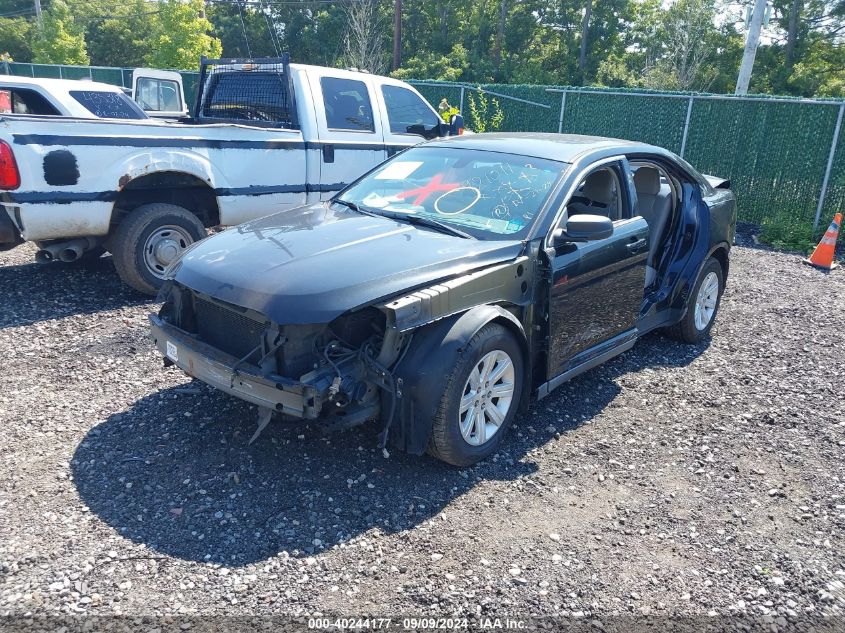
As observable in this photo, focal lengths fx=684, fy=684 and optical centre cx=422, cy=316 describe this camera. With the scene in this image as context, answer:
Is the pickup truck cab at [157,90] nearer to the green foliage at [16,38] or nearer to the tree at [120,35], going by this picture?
the tree at [120,35]

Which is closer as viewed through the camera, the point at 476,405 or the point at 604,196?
the point at 476,405

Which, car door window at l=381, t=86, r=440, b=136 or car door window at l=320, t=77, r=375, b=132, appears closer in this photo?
car door window at l=320, t=77, r=375, b=132

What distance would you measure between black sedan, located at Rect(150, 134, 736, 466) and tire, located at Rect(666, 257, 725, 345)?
1.92 ft

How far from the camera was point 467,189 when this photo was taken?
454 cm

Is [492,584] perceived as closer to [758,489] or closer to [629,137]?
[758,489]

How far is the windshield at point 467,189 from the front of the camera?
14.0 feet

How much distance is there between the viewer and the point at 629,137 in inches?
531

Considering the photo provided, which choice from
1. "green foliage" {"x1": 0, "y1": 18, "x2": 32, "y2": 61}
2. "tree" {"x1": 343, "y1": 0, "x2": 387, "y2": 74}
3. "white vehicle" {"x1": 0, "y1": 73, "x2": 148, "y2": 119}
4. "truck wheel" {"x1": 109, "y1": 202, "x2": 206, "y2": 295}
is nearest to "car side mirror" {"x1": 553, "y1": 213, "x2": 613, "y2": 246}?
"truck wheel" {"x1": 109, "y1": 202, "x2": 206, "y2": 295}

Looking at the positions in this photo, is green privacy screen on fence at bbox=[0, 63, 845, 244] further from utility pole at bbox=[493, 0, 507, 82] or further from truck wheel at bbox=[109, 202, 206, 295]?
utility pole at bbox=[493, 0, 507, 82]

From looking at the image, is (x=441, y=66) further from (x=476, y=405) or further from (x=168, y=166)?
(x=476, y=405)

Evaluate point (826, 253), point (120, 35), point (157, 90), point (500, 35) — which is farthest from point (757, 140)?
point (120, 35)

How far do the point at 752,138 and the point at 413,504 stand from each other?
35.1 ft

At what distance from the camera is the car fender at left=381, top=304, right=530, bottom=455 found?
343cm

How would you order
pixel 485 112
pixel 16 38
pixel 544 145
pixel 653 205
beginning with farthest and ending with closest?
pixel 16 38 < pixel 485 112 < pixel 653 205 < pixel 544 145
